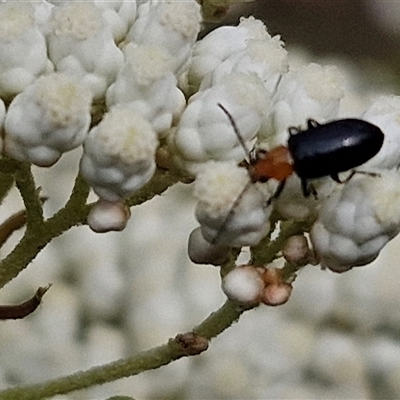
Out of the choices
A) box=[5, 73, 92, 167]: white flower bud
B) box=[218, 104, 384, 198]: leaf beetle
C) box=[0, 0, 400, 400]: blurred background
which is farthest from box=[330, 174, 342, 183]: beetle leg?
box=[0, 0, 400, 400]: blurred background

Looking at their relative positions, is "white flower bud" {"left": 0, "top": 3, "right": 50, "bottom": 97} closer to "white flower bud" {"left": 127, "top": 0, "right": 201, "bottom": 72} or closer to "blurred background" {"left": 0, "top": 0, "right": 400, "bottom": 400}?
"white flower bud" {"left": 127, "top": 0, "right": 201, "bottom": 72}

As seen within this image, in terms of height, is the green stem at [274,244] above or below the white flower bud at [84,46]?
below

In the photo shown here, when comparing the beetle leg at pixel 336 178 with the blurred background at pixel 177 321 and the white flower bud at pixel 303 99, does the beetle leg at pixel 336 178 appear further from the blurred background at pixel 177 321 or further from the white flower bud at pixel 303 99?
the blurred background at pixel 177 321

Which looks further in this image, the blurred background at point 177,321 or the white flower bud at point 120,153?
the blurred background at point 177,321

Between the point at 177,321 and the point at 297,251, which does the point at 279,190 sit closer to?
the point at 297,251

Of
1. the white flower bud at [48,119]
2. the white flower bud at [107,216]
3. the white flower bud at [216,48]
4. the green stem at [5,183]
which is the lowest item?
the green stem at [5,183]

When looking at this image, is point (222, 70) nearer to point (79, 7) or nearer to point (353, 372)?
point (79, 7)

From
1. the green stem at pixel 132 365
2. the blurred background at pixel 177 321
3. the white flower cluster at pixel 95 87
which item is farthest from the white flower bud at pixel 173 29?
the blurred background at pixel 177 321
